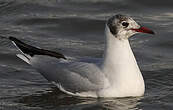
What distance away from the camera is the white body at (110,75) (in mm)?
9305

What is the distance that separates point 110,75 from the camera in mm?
9320

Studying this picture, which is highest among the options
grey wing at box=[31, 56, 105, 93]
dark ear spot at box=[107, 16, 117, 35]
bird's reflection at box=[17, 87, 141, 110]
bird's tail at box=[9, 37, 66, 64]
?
dark ear spot at box=[107, 16, 117, 35]

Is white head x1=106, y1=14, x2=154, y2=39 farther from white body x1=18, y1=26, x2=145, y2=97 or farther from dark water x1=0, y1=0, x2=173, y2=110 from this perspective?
dark water x1=0, y1=0, x2=173, y2=110

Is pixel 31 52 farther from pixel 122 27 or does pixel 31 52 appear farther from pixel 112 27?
pixel 122 27

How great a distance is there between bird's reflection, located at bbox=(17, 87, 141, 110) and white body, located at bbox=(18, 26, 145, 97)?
98mm

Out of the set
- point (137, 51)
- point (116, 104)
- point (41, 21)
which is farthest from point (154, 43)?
point (116, 104)

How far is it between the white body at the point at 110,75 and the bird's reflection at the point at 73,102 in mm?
98

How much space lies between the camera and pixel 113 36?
Answer: 30.8 ft

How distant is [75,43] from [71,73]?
120 inches

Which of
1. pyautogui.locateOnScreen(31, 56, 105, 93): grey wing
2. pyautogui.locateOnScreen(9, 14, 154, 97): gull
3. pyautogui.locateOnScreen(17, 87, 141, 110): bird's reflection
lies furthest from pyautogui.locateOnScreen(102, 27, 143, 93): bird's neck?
pyautogui.locateOnScreen(17, 87, 141, 110): bird's reflection

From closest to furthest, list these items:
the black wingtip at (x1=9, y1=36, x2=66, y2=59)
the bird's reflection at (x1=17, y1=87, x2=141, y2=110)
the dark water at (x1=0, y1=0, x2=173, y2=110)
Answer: the bird's reflection at (x1=17, y1=87, x2=141, y2=110) → the dark water at (x1=0, y1=0, x2=173, y2=110) → the black wingtip at (x1=9, y1=36, x2=66, y2=59)

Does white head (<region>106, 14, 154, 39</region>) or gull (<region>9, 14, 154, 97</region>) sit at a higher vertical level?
white head (<region>106, 14, 154, 39</region>)

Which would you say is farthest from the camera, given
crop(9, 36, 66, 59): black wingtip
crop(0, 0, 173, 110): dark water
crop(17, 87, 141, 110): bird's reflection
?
crop(9, 36, 66, 59): black wingtip

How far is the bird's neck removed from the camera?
9.31m
